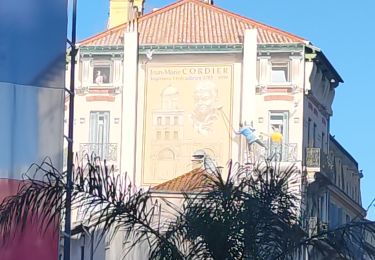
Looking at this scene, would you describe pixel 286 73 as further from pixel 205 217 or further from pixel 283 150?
pixel 205 217

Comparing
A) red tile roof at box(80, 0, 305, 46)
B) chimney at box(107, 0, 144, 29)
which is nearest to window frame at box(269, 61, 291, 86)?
red tile roof at box(80, 0, 305, 46)

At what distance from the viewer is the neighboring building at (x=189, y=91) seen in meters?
53.0

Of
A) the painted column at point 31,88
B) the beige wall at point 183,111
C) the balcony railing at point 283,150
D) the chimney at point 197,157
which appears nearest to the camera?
the painted column at point 31,88

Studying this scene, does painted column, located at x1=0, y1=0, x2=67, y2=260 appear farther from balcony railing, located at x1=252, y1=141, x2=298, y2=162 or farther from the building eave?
the building eave

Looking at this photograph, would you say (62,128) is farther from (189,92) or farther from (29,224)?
(189,92)

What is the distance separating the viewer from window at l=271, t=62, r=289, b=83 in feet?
174

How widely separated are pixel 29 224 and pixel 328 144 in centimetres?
4260

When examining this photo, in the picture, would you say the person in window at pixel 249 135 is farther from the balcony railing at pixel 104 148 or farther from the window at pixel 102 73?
the window at pixel 102 73

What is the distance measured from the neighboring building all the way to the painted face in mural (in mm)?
41

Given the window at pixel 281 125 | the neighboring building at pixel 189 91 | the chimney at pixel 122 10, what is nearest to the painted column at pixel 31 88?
the neighboring building at pixel 189 91

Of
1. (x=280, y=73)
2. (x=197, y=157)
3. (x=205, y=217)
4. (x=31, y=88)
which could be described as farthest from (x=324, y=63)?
(x=205, y=217)

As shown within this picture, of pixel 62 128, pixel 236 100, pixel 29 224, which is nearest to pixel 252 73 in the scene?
pixel 236 100

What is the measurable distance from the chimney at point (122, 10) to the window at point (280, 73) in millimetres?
7734

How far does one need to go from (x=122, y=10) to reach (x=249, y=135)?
10.1m
